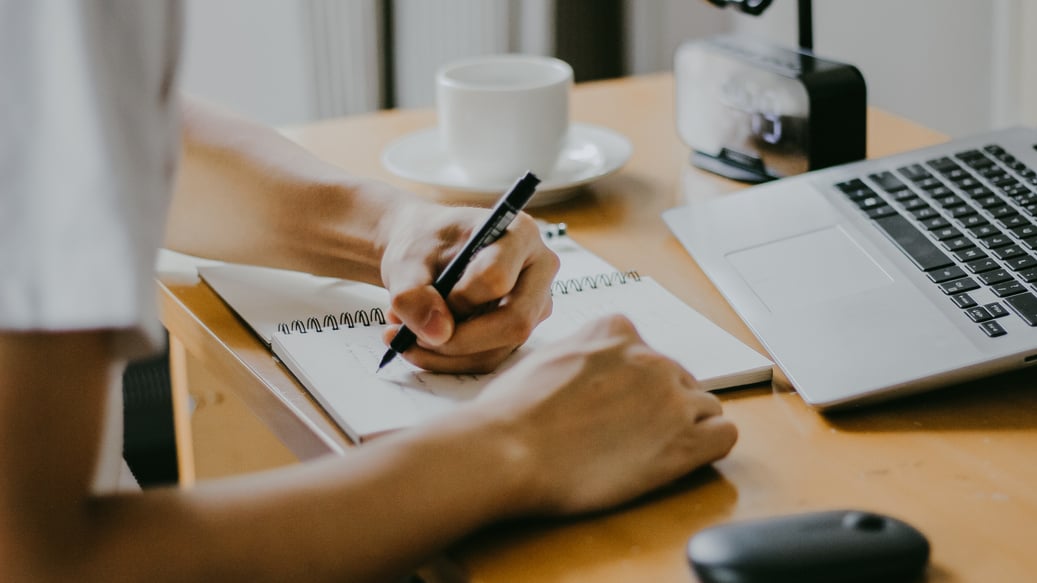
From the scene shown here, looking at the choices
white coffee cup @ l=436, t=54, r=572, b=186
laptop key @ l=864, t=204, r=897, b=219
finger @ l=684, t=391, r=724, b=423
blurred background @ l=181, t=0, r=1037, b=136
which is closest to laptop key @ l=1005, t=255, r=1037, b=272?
laptop key @ l=864, t=204, r=897, b=219

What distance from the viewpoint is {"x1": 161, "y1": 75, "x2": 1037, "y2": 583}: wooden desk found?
492 millimetres

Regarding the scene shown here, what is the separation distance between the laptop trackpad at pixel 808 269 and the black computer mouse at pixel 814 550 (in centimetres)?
26

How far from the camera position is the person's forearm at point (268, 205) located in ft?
2.65

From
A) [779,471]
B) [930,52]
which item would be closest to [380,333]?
[779,471]

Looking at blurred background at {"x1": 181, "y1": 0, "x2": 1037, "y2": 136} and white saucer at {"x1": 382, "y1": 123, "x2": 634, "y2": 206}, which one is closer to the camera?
white saucer at {"x1": 382, "y1": 123, "x2": 634, "y2": 206}

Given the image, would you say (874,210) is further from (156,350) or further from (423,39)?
(423,39)

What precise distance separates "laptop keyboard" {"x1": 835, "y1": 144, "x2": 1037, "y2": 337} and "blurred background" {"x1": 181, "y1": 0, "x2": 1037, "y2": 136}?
2.20ft

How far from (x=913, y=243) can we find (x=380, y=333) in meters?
0.36

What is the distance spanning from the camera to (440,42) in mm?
1795

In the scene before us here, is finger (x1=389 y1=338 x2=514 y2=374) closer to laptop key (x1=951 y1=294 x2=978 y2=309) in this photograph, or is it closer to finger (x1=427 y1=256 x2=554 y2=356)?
finger (x1=427 y1=256 x2=554 y2=356)

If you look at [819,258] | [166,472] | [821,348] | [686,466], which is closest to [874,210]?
[819,258]

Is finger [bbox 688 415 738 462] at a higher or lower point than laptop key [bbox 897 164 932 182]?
lower

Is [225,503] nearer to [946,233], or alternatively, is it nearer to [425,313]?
[425,313]

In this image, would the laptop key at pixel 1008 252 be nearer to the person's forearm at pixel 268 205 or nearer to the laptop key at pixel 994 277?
the laptop key at pixel 994 277
